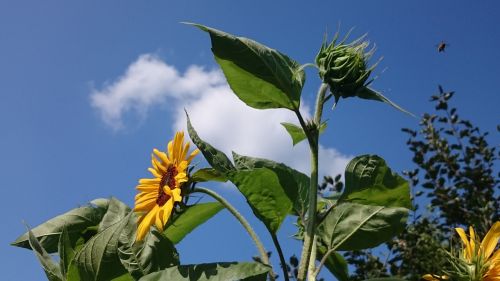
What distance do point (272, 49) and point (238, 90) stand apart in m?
0.12

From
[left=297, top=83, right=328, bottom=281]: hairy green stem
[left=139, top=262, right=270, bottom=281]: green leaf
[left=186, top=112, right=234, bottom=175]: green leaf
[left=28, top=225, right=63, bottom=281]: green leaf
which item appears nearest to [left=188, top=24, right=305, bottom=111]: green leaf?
[left=297, top=83, right=328, bottom=281]: hairy green stem

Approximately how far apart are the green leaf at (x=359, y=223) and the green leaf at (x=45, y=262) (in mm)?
560

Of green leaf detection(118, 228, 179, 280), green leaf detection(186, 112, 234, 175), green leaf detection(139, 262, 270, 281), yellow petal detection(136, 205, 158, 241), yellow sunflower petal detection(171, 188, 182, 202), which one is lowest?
green leaf detection(139, 262, 270, 281)

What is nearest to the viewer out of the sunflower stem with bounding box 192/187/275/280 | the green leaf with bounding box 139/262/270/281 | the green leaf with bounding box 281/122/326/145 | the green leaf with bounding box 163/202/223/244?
the green leaf with bounding box 139/262/270/281

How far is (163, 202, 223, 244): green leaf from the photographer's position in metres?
1.47

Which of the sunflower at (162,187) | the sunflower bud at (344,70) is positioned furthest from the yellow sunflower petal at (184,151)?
the sunflower bud at (344,70)

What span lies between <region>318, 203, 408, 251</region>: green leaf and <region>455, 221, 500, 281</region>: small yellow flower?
326 mm

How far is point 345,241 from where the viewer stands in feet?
4.52

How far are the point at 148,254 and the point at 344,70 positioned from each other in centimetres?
56

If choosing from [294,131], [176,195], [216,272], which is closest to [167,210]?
[176,195]

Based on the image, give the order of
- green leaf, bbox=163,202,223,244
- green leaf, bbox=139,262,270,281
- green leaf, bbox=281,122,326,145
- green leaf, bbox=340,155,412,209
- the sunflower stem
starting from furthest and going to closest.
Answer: green leaf, bbox=281,122,326,145
green leaf, bbox=163,202,223,244
green leaf, bbox=340,155,412,209
the sunflower stem
green leaf, bbox=139,262,270,281

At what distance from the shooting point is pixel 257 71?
1.34m

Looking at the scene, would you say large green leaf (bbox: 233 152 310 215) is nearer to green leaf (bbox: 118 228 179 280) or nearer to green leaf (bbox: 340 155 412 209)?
green leaf (bbox: 340 155 412 209)

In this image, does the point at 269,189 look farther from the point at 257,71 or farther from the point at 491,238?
the point at 491,238
